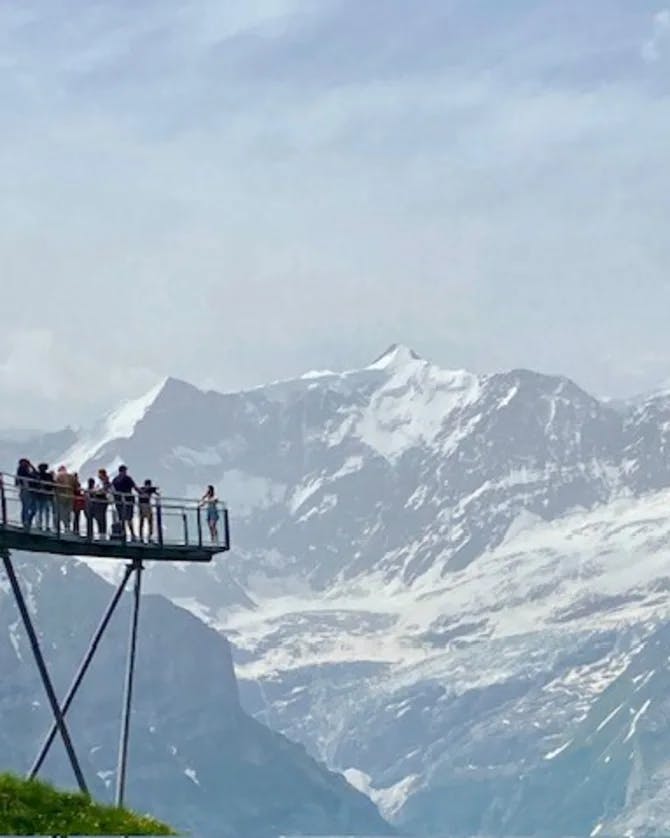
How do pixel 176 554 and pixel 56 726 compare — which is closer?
pixel 56 726

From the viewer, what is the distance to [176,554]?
93.4m

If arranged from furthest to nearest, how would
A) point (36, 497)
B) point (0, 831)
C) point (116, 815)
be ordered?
point (36, 497) → point (116, 815) → point (0, 831)

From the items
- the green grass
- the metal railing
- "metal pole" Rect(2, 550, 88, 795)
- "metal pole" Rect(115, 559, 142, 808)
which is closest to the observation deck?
the metal railing

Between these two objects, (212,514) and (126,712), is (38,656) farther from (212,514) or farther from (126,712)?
(212,514)

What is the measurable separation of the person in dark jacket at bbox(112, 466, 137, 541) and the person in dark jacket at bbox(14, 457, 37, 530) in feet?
14.3

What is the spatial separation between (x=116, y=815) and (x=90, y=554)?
15.2m

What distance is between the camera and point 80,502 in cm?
8838

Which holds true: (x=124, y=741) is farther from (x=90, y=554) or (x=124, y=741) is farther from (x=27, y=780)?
(x=27, y=780)

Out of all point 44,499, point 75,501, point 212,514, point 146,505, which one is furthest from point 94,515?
point 212,514

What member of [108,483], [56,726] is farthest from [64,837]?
[108,483]

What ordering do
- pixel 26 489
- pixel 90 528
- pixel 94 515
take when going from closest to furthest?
pixel 26 489 → pixel 90 528 → pixel 94 515

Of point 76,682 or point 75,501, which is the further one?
point 76,682

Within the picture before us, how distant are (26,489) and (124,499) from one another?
667 centimetres

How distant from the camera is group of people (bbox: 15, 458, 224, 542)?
282ft
